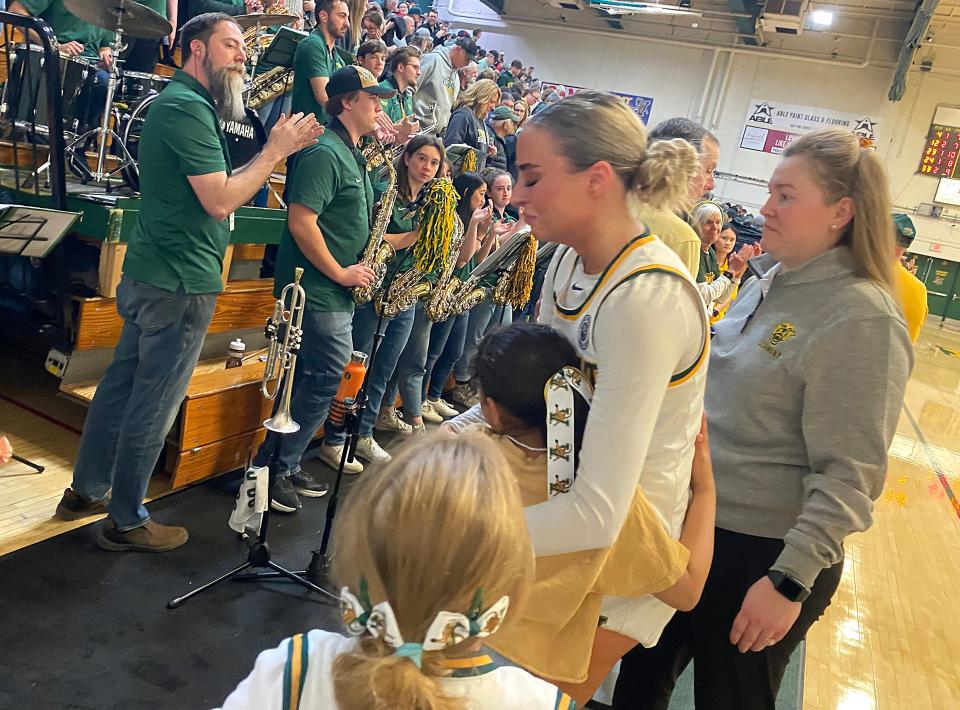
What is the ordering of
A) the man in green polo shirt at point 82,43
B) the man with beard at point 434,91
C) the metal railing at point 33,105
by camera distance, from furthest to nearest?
the man with beard at point 434,91 → the man in green polo shirt at point 82,43 → the metal railing at point 33,105

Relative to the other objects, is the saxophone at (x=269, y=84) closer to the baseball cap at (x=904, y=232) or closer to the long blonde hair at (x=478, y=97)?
the long blonde hair at (x=478, y=97)

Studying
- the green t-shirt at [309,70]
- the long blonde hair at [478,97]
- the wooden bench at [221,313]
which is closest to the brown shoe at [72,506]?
A: the wooden bench at [221,313]

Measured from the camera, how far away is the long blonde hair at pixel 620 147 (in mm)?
1184

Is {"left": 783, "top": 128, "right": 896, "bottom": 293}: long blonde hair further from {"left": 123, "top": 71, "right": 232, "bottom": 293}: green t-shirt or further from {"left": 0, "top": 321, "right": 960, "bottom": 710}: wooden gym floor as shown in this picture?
{"left": 0, "top": 321, "right": 960, "bottom": 710}: wooden gym floor

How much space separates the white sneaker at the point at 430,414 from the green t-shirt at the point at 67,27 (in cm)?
306

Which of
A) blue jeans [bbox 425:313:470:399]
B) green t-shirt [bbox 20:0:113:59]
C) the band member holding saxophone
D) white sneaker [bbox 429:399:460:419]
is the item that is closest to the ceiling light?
blue jeans [bbox 425:313:470:399]

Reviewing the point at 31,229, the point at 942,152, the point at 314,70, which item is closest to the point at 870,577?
the point at 314,70

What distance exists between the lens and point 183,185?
243 cm

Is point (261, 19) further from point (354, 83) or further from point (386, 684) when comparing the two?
point (386, 684)

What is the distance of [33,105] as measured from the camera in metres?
3.24

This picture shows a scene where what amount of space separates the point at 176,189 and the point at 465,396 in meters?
3.31

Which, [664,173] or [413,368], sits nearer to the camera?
[664,173]

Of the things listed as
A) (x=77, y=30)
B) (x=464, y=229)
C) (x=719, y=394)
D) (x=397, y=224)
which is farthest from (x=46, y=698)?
(x=77, y=30)

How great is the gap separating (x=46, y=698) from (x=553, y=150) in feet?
6.26
